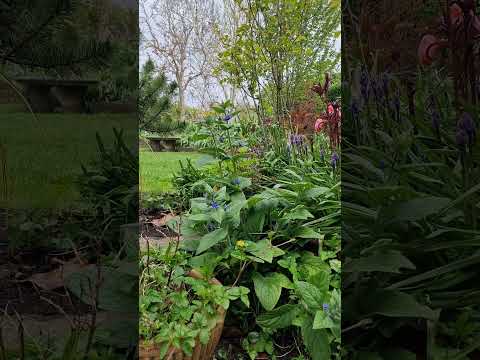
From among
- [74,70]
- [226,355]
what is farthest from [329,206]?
[74,70]

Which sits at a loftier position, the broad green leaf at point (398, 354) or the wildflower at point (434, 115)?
Answer: the wildflower at point (434, 115)

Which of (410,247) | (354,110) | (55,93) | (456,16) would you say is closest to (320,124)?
(354,110)

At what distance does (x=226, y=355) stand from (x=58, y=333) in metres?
0.60

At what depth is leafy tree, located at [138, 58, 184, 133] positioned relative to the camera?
1.34m

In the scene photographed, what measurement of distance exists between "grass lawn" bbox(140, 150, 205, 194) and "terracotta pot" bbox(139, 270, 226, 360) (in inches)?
10.1

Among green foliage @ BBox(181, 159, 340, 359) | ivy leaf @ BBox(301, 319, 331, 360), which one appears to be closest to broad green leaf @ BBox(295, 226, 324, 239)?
green foliage @ BBox(181, 159, 340, 359)

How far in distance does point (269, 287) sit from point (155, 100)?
0.61 metres

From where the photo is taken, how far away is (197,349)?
51.8 inches

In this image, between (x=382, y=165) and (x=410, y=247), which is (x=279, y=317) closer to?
(x=410, y=247)

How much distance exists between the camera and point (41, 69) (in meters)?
2.06

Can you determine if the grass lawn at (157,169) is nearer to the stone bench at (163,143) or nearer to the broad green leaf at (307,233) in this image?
the stone bench at (163,143)

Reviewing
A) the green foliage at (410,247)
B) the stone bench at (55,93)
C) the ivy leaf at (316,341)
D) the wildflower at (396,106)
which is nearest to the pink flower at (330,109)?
the green foliage at (410,247)

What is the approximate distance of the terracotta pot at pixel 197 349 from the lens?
4.25 feet

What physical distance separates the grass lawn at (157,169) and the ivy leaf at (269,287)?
1.18ft
